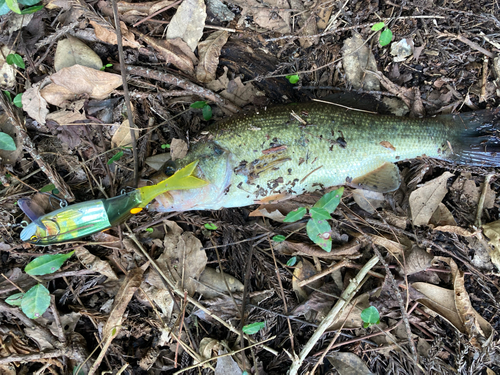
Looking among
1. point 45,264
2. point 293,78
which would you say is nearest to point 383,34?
point 293,78

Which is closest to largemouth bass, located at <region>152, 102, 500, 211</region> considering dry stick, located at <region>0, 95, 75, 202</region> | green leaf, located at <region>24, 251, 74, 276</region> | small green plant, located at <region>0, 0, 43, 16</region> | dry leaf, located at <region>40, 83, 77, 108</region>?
dry stick, located at <region>0, 95, 75, 202</region>

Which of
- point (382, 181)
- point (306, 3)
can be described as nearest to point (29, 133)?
point (306, 3)

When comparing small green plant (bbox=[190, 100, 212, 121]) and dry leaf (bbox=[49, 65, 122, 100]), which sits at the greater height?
dry leaf (bbox=[49, 65, 122, 100])

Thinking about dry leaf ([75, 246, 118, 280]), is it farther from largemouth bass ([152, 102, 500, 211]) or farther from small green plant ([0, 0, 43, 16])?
small green plant ([0, 0, 43, 16])

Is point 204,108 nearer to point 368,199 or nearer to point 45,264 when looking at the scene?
point 368,199

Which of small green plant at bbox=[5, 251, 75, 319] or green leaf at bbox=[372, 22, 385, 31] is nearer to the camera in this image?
small green plant at bbox=[5, 251, 75, 319]

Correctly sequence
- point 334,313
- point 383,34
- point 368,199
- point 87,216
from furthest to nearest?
1. point 368,199
2. point 383,34
3. point 334,313
4. point 87,216

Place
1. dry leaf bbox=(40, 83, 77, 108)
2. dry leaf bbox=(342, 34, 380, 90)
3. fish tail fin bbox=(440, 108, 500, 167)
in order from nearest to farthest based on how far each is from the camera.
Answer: dry leaf bbox=(40, 83, 77, 108) → fish tail fin bbox=(440, 108, 500, 167) → dry leaf bbox=(342, 34, 380, 90)
